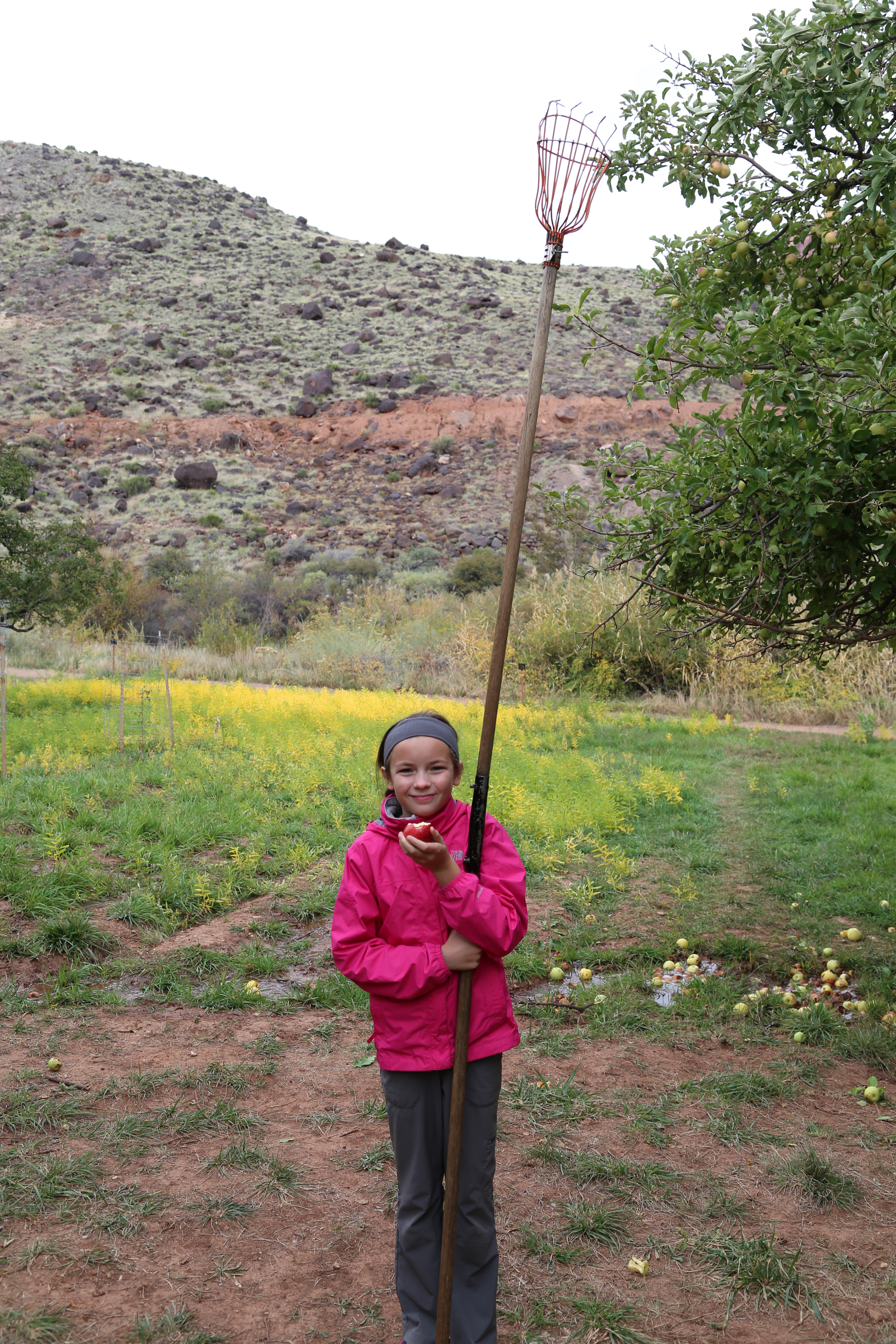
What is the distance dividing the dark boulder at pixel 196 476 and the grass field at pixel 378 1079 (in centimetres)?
2754

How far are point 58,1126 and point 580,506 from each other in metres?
3.25

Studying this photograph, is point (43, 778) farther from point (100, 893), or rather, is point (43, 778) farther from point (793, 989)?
point (793, 989)

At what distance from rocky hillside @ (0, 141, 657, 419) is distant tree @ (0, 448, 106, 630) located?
25430 millimetres

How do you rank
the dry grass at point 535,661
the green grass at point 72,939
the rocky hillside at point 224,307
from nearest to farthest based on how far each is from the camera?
1. the green grass at point 72,939
2. the dry grass at point 535,661
3. the rocky hillside at point 224,307

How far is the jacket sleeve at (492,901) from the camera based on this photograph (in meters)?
1.91

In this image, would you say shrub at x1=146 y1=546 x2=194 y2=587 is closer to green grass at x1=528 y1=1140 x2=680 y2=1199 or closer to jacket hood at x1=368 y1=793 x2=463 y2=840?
green grass at x1=528 y1=1140 x2=680 y2=1199

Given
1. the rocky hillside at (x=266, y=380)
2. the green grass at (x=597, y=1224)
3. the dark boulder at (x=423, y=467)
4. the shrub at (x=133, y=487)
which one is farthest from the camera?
the dark boulder at (x=423, y=467)

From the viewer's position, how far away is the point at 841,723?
42.0ft

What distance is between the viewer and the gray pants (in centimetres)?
202

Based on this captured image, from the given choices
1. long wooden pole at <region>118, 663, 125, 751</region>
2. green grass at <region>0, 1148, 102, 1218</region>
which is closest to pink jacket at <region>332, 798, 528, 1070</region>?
green grass at <region>0, 1148, 102, 1218</region>

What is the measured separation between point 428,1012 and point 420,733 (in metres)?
0.60

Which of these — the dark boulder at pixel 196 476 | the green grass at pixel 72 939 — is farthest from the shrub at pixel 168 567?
the green grass at pixel 72 939

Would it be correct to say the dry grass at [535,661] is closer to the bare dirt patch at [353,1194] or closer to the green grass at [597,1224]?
the bare dirt patch at [353,1194]

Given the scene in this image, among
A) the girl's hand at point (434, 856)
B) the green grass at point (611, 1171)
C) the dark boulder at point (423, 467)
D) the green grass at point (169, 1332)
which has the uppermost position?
the dark boulder at point (423, 467)
